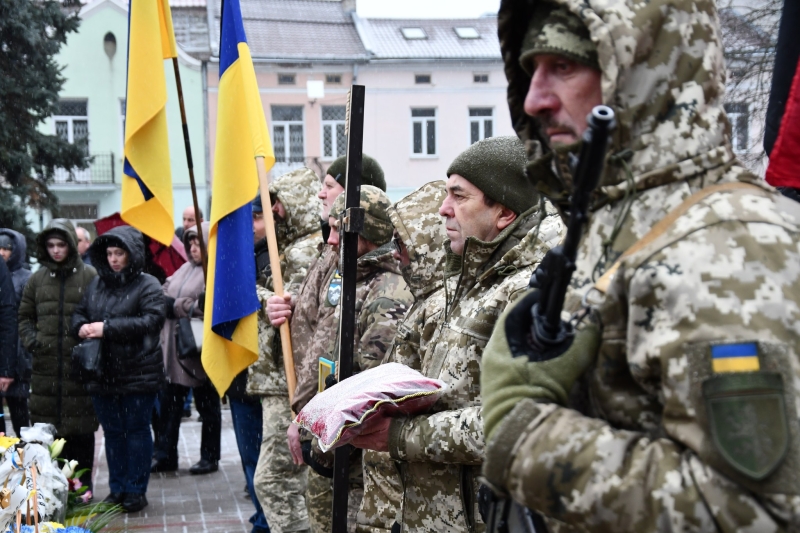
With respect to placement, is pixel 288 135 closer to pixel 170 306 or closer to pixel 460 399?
Result: pixel 170 306

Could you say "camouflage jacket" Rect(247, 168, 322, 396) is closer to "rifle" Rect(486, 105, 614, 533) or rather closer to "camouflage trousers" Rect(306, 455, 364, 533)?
"camouflage trousers" Rect(306, 455, 364, 533)

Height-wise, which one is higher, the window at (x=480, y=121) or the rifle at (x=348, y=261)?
the window at (x=480, y=121)

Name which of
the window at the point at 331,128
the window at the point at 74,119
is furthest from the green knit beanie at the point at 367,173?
the window at the point at 74,119

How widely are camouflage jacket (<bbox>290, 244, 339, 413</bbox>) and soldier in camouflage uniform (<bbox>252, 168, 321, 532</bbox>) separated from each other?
640 mm

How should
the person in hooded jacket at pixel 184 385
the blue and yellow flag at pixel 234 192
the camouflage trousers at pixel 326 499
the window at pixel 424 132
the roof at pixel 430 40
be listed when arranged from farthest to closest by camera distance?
the window at pixel 424 132 → the roof at pixel 430 40 → the person in hooded jacket at pixel 184 385 → the blue and yellow flag at pixel 234 192 → the camouflage trousers at pixel 326 499

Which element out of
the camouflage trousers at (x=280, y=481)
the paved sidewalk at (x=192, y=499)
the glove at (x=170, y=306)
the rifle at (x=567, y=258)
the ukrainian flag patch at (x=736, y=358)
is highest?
the rifle at (x=567, y=258)

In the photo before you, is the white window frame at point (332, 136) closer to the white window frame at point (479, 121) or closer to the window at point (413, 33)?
the window at point (413, 33)

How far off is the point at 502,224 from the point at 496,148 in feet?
0.95

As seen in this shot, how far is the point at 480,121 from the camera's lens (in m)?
34.0

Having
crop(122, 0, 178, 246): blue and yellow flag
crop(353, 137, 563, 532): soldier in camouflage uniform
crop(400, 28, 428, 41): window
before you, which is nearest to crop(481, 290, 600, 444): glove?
crop(353, 137, 563, 532): soldier in camouflage uniform

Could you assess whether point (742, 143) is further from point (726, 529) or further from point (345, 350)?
point (726, 529)

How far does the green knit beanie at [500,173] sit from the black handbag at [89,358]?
457 cm

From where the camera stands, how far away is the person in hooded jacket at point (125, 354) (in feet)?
24.3

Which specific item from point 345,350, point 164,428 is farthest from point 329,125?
point 345,350
